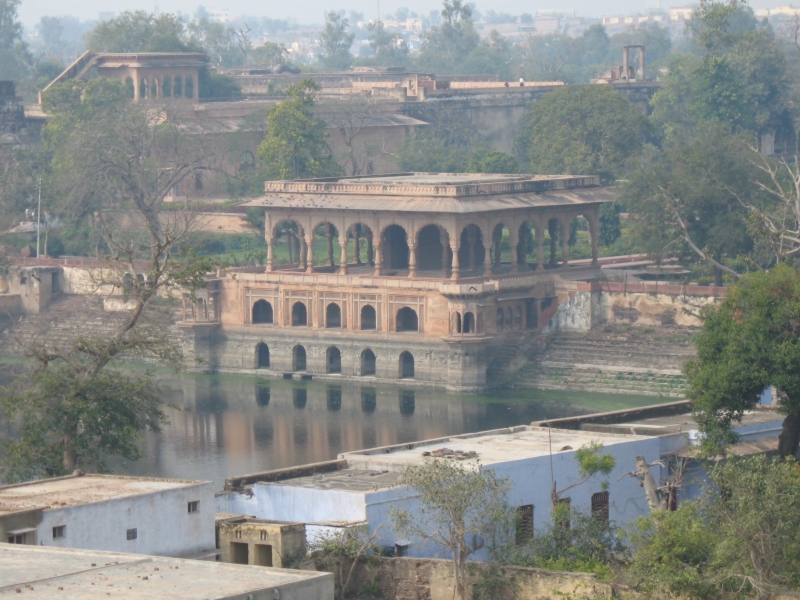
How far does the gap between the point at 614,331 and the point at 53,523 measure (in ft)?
113

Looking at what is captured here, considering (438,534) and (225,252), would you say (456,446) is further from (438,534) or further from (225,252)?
(225,252)

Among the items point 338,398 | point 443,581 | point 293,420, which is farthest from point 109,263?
point 338,398

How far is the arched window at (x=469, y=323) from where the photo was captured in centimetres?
5819

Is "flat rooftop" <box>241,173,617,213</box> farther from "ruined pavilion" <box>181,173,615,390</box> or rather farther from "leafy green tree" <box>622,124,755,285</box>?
"leafy green tree" <box>622,124,755,285</box>

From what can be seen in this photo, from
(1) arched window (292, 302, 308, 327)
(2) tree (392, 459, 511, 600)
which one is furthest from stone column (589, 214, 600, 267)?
(2) tree (392, 459, 511, 600)

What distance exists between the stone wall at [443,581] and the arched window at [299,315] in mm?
34804

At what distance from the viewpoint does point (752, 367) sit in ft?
112

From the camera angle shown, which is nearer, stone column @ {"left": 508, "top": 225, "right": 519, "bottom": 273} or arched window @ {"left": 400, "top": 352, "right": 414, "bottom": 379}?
arched window @ {"left": 400, "top": 352, "right": 414, "bottom": 379}

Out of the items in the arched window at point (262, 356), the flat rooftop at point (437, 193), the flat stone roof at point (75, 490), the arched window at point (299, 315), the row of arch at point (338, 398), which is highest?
the flat rooftop at point (437, 193)

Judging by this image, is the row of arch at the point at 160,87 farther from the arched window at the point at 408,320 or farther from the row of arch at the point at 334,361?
the arched window at the point at 408,320

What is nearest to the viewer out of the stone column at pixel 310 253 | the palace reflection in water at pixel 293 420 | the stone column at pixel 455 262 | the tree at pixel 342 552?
the tree at pixel 342 552

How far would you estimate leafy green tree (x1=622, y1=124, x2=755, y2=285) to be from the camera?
5997 cm

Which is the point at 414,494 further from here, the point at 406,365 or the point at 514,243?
the point at 514,243

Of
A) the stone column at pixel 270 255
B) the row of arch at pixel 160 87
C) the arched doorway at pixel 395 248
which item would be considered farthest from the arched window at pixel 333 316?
the row of arch at pixel 160 87
